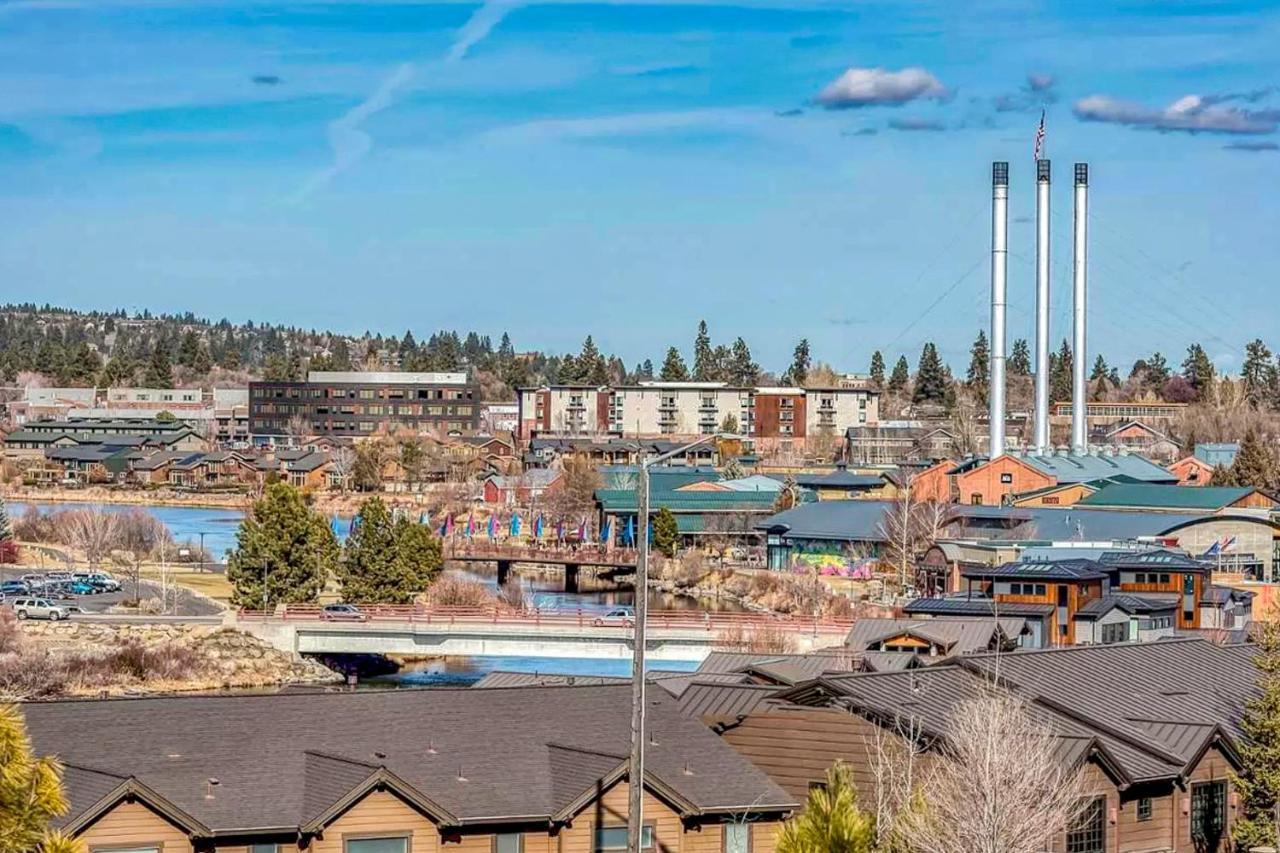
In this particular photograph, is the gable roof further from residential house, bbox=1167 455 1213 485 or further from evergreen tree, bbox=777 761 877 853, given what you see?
residential house, bbox=1167 455 1213 485

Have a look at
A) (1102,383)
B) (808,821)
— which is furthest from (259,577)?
(1102,383)

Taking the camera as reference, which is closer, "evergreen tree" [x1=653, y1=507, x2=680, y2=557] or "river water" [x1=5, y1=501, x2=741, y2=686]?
"river water" [x1=5, y1=501, x2=741, y2=686]

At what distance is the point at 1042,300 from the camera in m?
107

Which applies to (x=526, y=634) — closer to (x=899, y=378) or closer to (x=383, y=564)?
(x=383, y=564)

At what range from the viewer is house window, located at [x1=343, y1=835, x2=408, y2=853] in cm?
2264

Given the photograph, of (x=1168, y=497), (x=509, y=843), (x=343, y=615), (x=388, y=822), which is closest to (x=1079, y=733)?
(x=509, y=843)

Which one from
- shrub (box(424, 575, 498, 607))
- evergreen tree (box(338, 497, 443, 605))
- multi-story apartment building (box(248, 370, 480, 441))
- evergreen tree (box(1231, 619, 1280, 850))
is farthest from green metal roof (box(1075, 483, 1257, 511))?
multi-story apartment building (box(248, 370, 480, 441))

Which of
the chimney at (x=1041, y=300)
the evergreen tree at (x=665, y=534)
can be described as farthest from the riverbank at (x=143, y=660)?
the chimney at (x=1041, y=300)

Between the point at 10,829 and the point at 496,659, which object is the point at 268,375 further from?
the point at 10,829

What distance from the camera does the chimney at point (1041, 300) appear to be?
106 m

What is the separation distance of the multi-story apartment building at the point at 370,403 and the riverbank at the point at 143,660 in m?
110

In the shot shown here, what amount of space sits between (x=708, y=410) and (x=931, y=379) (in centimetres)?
2660

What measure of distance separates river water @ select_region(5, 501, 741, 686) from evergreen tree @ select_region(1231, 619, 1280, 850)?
84.7ft

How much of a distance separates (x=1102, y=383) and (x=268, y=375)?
247ft
